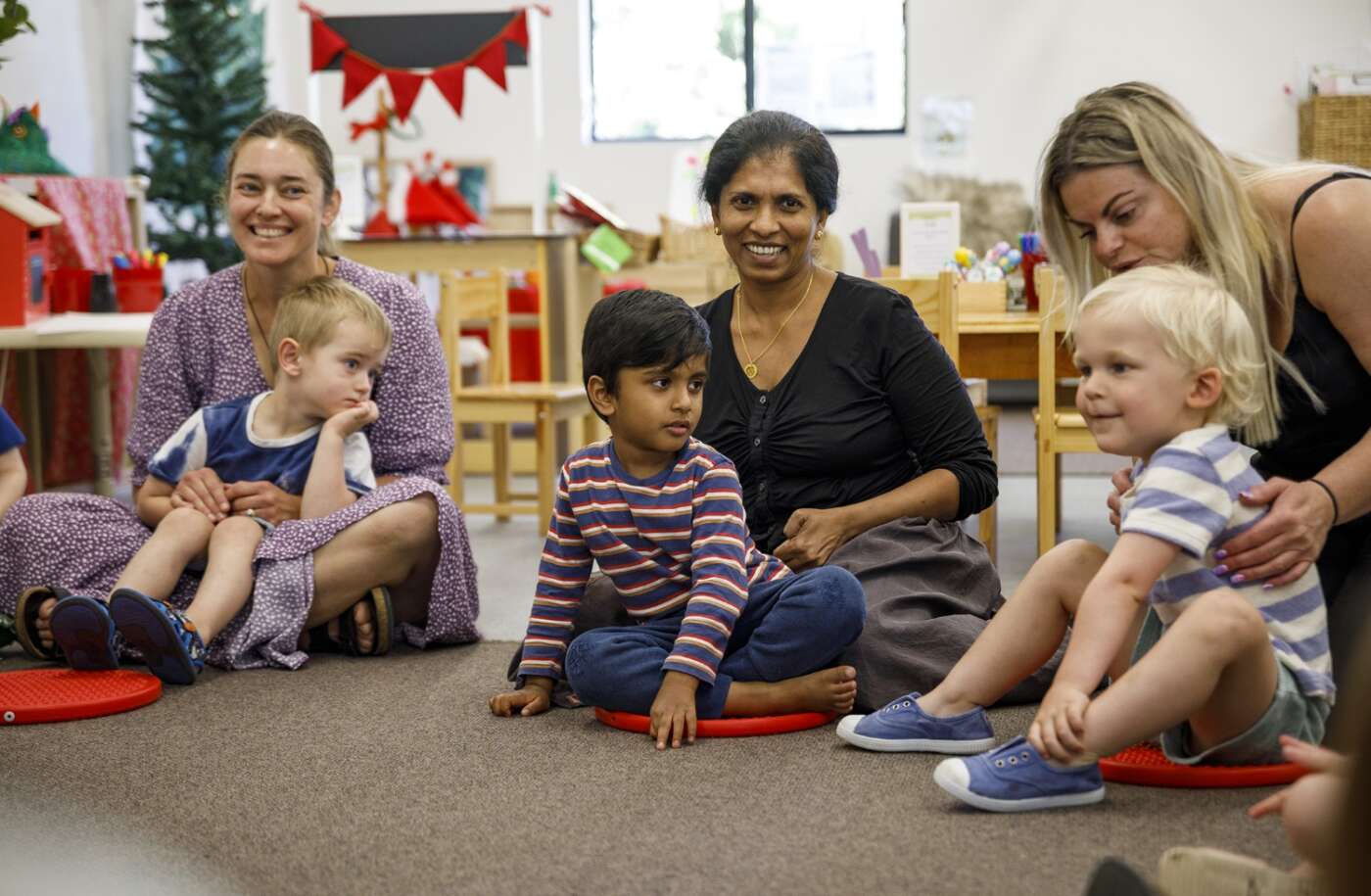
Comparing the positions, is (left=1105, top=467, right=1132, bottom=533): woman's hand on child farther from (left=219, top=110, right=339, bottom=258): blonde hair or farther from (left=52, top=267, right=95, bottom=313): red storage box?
(left=52, top=267, right=95, bottom=313): red storage box

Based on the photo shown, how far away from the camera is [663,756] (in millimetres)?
2006

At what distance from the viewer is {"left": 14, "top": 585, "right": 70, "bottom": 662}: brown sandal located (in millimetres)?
2596

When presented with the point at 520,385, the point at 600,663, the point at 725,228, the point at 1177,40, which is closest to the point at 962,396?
the point at 725,228

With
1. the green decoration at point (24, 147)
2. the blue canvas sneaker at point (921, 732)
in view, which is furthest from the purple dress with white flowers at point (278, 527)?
the green decoration at point (24, 147)

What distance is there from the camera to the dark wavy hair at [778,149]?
7.67 ft

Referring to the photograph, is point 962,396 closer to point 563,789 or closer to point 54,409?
point 563,789

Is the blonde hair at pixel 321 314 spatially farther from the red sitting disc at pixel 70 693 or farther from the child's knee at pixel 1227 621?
the child's knee at pixel 1227 621

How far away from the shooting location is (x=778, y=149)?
2.34 m

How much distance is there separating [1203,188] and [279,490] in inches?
66.1

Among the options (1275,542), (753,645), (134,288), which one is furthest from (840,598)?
(134,288)

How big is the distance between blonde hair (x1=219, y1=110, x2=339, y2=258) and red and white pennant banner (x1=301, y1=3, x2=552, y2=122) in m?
2.54

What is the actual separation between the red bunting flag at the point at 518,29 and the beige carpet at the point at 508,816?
3.57m

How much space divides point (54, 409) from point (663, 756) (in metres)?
3.66

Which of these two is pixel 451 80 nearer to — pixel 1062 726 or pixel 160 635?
pixel 160 635
